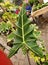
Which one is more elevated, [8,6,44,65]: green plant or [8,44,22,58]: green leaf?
[8,6,44,65]: green plant

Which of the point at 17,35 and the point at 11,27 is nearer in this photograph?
the point at 17,35

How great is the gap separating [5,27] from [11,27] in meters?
0.05

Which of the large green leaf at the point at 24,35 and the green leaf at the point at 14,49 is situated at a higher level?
the large green leaf at the point at 24,35

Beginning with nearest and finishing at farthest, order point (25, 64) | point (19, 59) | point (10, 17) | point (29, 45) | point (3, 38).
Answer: point (29, 45) < point (10, 17) < point (3, 38) < point (25, 64) < point (19, 59)

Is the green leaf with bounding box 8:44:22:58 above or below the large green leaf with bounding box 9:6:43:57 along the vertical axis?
below

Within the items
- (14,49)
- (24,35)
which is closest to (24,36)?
(24,35)

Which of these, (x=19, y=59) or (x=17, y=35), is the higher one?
(x=17, y=35)

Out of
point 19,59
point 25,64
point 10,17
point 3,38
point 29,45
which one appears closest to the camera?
point 29,45

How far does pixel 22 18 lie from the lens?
1197 millimetres

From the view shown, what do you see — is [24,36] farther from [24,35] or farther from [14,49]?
[14,49]

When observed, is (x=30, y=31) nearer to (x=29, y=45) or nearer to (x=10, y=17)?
(x=29, y=45)

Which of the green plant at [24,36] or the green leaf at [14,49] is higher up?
the green plant at [24,36]

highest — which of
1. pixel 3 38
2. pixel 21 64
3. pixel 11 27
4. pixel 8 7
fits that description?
pixel 8 7

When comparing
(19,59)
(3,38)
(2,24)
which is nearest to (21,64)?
(19,59)
